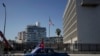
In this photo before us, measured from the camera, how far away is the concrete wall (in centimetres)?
7762

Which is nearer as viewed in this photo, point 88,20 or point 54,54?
point 54,54

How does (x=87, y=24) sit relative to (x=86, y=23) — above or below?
below

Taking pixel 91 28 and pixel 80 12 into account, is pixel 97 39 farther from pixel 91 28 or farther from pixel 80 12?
pixel 80 12

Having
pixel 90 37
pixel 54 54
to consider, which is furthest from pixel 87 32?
pixel 54 54

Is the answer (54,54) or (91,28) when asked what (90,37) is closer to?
(91,28)

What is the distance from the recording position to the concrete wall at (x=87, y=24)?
7762cm

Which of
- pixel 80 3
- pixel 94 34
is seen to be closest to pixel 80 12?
pixel 80 3

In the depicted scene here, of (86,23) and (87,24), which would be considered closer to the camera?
(87,24)

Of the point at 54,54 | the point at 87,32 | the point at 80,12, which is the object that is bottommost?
the point at 54,54

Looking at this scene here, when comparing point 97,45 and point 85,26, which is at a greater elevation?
point 85,26

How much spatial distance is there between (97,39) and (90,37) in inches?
92.8

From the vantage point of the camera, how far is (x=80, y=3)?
78750 mm

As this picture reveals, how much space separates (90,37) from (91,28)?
2945 mm

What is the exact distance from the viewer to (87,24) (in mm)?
78188
